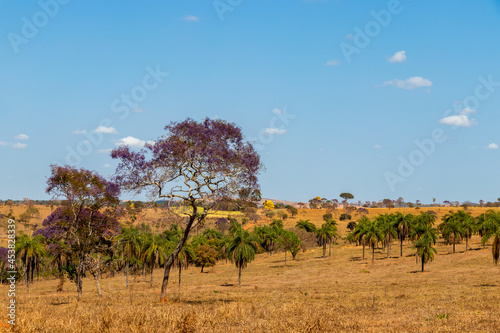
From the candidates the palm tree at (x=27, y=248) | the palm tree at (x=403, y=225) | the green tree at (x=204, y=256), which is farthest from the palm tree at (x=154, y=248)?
A: the palm tree at (x=403, y=225)

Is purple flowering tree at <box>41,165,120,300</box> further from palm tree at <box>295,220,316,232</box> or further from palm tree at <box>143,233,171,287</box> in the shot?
palm tree at <box>295,220,316,232</box>

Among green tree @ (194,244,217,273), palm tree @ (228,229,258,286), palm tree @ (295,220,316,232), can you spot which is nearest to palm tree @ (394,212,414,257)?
palm tree @ (295,220,316,232)

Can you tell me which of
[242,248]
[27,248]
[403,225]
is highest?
[403,225]

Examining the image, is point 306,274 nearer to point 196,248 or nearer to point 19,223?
point 196,248

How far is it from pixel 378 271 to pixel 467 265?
13404 mm

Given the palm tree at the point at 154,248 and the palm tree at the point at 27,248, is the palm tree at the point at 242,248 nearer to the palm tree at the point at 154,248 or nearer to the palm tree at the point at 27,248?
the palm tree at the point at 154,248

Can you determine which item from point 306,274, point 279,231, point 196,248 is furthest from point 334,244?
point 306,274

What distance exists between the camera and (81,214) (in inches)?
1515

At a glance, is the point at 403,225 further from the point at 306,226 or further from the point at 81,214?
the point at 81,214

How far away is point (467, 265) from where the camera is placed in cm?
6894

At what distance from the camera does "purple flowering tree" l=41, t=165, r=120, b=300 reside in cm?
3634

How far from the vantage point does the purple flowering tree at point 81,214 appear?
36344 mm

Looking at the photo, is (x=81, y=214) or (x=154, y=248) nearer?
(x=81, y=214)

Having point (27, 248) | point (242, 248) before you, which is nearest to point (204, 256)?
point (242, 248)
